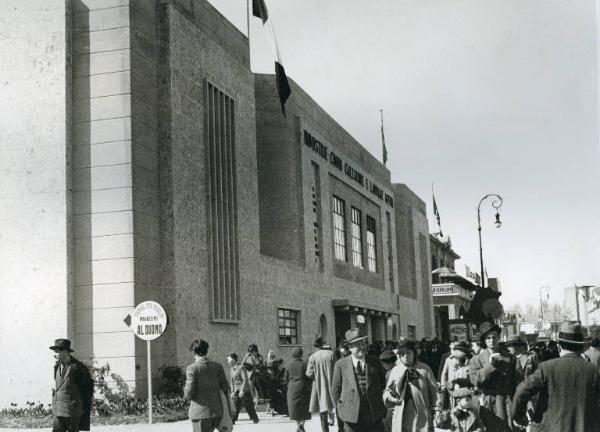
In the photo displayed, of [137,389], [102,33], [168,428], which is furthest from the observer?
[102,33]

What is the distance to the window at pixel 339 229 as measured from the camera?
38.3 metres

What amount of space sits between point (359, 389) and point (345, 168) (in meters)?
30.2

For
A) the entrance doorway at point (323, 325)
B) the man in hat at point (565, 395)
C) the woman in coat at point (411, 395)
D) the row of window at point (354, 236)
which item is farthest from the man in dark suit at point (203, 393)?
the row of window at point (354, 236)

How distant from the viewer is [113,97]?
2102 cm

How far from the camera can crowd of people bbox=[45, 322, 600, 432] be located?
22.9 ft

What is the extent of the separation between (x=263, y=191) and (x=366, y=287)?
35.4 feet

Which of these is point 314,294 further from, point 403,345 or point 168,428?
point 403,345

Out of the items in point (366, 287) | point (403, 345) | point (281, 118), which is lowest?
point (403, 345)

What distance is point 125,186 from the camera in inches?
814

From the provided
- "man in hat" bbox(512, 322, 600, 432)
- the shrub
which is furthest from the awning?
"man in hat" bbox(512, 322, 600, 432)

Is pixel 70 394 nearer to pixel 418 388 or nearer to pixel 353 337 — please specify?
pixel 353 337

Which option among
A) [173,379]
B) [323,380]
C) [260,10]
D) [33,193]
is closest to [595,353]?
[323,380]

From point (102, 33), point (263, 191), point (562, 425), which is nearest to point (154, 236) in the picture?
point (102, 33)

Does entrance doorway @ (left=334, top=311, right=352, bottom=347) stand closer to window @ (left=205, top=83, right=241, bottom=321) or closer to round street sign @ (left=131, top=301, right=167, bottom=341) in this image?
window @ (left=205, top=83, right=241, bottom=321)
